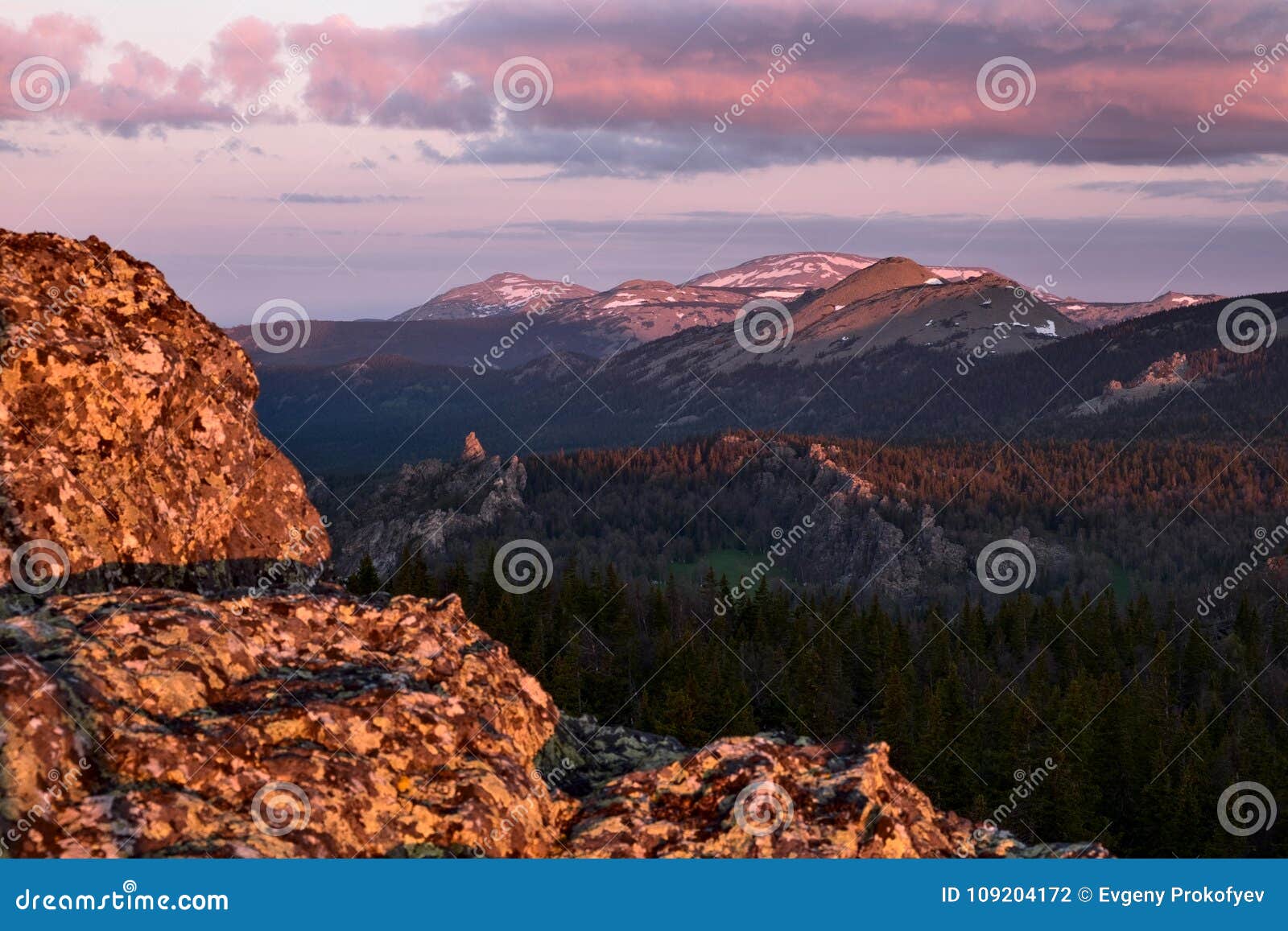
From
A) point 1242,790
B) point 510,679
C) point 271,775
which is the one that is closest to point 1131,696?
point 1242,790

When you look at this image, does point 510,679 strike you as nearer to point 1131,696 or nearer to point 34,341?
point 34,341

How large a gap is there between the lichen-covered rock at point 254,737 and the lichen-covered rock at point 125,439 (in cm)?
558

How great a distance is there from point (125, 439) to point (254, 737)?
513 inches

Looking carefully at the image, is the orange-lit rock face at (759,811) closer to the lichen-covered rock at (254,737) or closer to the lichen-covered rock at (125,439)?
the lichen-covered rock at (254,737)

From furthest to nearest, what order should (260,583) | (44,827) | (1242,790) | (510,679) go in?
(1242,790) → (260,583) → (510,679) → (44,827)

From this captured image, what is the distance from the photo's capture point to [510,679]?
22.7m

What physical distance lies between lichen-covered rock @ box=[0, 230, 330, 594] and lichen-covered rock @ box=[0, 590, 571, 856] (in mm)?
5581

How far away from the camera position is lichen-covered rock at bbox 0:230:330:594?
82.5 ft

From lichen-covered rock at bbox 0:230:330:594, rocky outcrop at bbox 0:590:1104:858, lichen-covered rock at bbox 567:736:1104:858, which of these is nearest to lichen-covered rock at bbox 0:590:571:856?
rocky outcrop at bbox 0:590:1104:858

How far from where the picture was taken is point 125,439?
91.3ft

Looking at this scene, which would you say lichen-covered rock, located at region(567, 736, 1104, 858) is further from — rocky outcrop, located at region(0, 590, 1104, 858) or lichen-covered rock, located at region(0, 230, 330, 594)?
lichen-covered rock, located at region(0, 230, 330, 594)

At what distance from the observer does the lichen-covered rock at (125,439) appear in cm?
2516

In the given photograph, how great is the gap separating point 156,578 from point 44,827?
1152cm

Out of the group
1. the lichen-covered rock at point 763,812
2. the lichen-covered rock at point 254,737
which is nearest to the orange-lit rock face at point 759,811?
the lichen-covered rock at point 763,812
